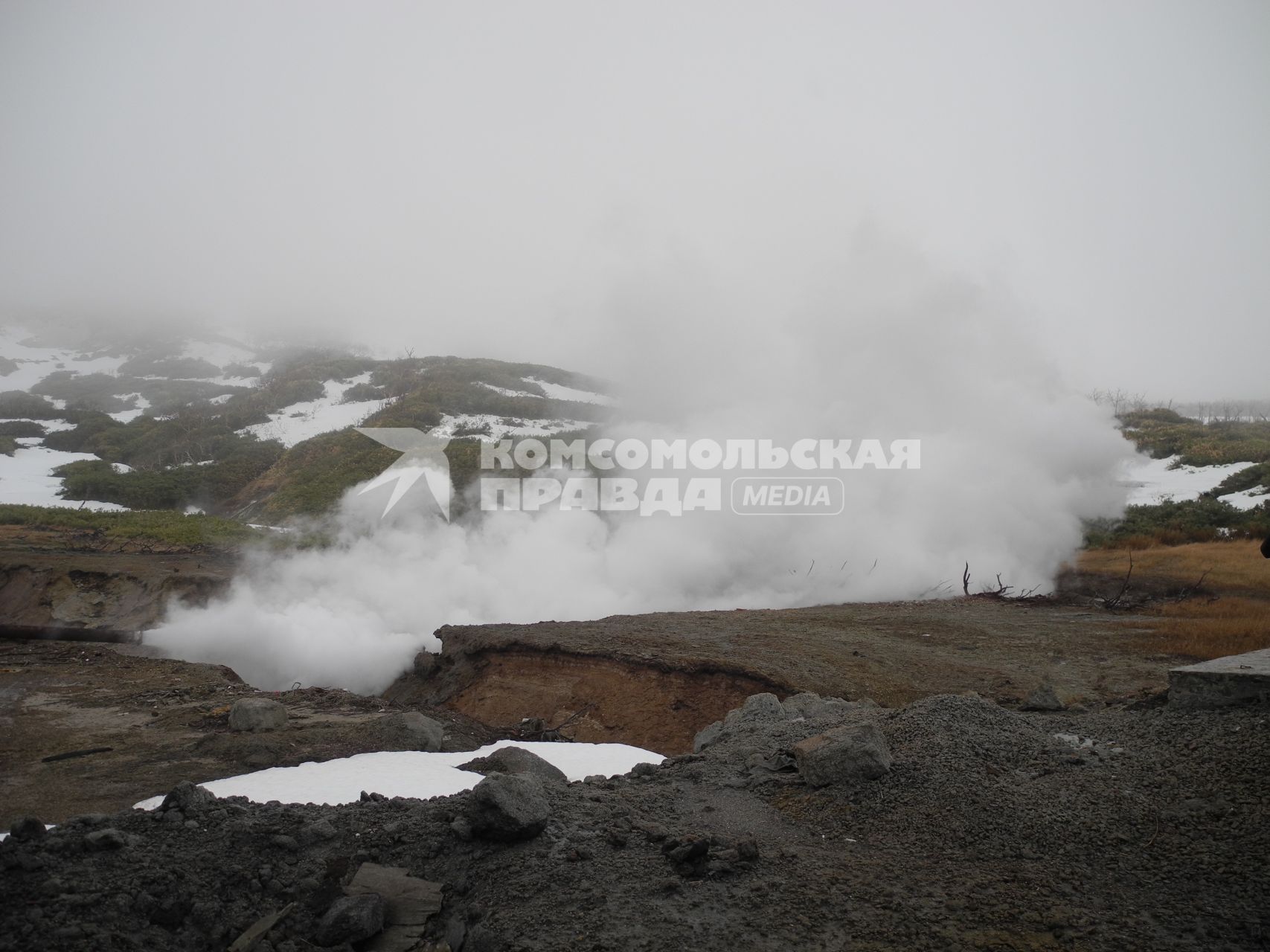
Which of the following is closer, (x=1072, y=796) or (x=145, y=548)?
(x=1072, y=796)

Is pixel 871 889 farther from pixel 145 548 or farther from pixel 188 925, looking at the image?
pixel 145 548

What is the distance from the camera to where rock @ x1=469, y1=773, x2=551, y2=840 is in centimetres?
361

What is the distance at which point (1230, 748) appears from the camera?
405 centimetres

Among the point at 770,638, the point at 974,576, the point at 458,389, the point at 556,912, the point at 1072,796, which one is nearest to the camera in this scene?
the point at 556,912

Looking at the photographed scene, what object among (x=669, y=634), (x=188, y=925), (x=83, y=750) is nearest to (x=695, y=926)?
(x=188, y=925)

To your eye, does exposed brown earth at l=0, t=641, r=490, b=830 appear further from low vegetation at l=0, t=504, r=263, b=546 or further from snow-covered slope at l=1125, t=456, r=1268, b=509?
snow-covered slope at l=1125, t=456, r=1268, b=509

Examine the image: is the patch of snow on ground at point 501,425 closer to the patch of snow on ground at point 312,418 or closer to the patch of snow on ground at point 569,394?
the patch of snow on ground at point 312,418

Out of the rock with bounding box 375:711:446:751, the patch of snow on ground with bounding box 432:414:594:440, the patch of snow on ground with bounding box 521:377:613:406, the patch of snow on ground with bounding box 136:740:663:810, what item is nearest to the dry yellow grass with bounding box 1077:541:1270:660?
the patch of snow on ground with bounding box 136:740:663:810

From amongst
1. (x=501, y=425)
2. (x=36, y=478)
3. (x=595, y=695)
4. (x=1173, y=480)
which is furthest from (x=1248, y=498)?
(x=36, y=478)

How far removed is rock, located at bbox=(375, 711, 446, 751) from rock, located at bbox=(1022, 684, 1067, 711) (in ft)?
20.0

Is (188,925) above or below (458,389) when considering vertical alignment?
→ below

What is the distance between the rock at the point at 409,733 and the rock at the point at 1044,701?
20.0 feet

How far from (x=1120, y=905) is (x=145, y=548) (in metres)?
22.3

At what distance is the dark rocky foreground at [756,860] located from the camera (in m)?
2.89
